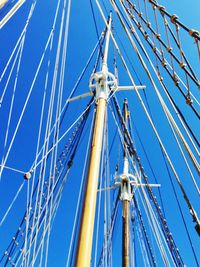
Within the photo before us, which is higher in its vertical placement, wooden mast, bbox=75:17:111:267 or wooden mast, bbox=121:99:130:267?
wooden mast, bbox=121:99:130:267

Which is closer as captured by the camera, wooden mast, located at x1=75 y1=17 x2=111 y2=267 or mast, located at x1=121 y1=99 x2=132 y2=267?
wooden mast, located at x1=75 y1=17 x2=111 y2=267

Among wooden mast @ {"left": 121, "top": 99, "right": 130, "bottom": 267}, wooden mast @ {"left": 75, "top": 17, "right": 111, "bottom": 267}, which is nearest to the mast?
wooden mast @ {"left": 121, "top": 99, "right": 130, "bottom": 267}

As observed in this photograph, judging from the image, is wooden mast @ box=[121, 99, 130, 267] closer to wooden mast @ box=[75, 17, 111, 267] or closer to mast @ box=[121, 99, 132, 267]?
mast @ box=[121, 99, 132, 267]

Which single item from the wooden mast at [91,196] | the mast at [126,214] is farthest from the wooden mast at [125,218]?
the wooden mast at [91,196]

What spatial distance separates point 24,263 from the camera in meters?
5.09

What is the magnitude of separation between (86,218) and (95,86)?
462 cm

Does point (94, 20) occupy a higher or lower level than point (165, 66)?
higher

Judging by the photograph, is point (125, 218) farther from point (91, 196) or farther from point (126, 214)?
point (91, 196)

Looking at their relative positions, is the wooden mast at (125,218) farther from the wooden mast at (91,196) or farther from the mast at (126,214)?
the wooden mast at (91,196)

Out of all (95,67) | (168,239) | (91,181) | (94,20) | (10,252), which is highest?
(94,20)

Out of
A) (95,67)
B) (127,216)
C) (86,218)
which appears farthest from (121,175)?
(86,218)

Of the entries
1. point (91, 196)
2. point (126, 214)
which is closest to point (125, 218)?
point (126, 214)

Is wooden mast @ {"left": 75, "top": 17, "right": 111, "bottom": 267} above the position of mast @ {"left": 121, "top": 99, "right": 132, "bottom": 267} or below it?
below

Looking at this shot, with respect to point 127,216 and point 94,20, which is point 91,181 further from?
point 127,216
